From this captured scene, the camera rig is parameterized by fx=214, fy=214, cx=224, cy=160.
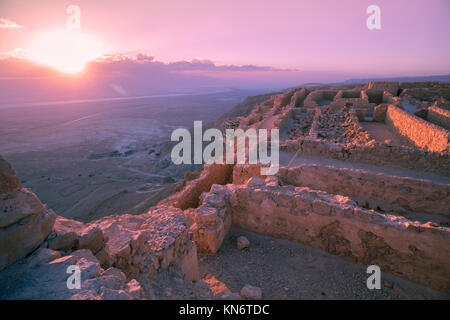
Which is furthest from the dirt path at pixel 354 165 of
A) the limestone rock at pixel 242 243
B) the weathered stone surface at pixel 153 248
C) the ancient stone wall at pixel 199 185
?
the weathered stone surface at pixel 153 248

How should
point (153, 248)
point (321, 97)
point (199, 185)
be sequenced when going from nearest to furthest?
point (153, 248)
point (199, 185)
point (321, 97)

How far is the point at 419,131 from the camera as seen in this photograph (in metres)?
8.48

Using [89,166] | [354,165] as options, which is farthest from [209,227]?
[89,166]

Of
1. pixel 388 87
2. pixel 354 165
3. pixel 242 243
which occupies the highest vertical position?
pixel 388 87

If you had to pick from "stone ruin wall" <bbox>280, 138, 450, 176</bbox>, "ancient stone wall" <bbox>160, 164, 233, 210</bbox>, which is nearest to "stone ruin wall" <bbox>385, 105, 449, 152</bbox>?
"stone ruin wall" <bbox>280, 138, 450, 176</bbox>

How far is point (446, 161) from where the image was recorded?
20.0 feet

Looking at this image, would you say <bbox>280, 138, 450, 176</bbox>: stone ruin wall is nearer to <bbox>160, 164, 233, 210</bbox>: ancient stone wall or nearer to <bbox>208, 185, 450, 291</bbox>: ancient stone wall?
<bbox>160, 164, 233, 210</bbox>: ancient stone wall

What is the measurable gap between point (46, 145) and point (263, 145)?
39173 mm

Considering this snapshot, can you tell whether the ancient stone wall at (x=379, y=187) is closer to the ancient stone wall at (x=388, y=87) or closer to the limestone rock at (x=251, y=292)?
the limestone rock at (x=251, y=292)

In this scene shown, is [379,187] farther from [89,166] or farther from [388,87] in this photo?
[89,166]

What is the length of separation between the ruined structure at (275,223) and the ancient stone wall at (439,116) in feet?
6.50

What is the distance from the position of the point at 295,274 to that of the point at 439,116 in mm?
11691

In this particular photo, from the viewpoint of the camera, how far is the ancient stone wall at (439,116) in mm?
9609
